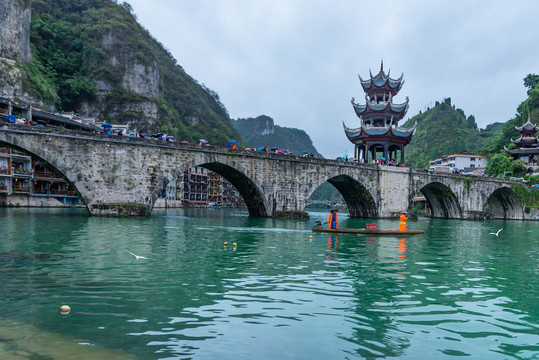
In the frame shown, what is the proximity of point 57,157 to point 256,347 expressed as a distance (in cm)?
2530

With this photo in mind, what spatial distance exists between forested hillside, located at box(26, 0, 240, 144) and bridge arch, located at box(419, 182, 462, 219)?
50271 mm

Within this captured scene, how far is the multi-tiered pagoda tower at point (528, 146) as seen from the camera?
6438cm

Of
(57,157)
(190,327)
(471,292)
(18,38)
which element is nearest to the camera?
(190,327)

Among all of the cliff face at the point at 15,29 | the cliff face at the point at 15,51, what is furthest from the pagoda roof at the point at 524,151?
the cliff face at the point at 15,29

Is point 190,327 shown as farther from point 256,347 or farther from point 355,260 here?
point 355,260

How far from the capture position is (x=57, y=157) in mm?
27000

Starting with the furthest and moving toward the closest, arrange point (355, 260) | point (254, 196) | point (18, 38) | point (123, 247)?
1. point (18, 38)
2. point (254, 196)
3. point (123, 247)
4. point (355, 260)

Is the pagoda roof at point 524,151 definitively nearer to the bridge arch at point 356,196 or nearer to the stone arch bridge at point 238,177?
the stone arch bridge at point 238,177

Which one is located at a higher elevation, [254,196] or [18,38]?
[18,38]

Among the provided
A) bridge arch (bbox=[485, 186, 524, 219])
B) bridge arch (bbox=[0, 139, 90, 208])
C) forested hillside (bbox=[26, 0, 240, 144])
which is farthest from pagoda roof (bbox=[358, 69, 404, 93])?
forested hillside (bbox=[26, 0, 240, 144])

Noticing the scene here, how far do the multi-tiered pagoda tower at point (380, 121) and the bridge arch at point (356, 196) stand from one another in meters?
5.11

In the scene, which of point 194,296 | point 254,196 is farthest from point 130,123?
point 194,296

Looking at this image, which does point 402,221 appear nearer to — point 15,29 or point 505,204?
point 505,204

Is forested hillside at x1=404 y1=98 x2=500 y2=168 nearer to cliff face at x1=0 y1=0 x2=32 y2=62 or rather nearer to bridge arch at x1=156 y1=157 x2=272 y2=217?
bridge arch at x1=156 y1=157 x2=272 y2=217
